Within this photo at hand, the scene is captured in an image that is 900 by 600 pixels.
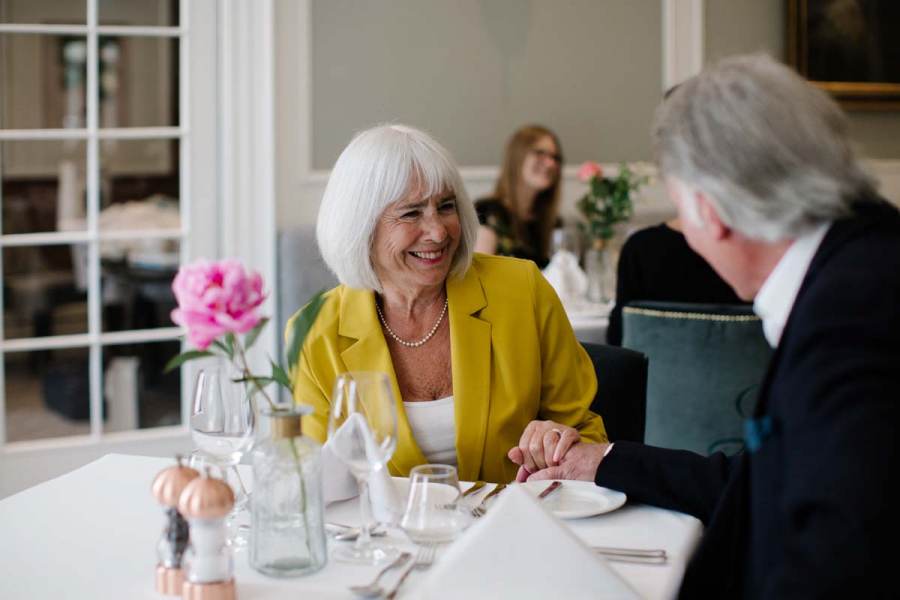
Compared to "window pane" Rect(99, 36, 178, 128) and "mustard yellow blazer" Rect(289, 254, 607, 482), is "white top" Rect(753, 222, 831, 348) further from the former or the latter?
"window pane" Rect(99, 36, 178, 128)

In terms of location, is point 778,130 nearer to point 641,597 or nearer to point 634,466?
point 641,597

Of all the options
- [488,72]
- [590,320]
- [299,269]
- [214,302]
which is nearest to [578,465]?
[214,302]

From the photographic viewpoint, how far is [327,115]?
14.6 ft

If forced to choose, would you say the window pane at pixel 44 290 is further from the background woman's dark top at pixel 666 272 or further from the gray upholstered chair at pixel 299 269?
the background woman's dark top at pixel 666 272

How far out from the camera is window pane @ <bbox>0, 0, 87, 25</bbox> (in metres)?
3.85

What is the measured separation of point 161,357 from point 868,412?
3.58m

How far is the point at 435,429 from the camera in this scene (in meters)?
2.08

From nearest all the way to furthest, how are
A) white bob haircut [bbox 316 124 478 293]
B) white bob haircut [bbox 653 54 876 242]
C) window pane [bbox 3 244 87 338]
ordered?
white bob haircut [bbox 653 54 876 242] → white bob haircut [bbox 316 124 478 293] → window pane [bbox 3 244 87 338]

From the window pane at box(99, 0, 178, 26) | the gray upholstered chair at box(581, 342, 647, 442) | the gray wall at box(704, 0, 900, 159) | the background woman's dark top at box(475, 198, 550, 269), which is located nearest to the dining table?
the gray upholstered chair at box(581, 342, 647, 442)

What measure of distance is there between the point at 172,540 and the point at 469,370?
0.88m

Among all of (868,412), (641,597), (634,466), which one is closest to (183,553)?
(641,597)

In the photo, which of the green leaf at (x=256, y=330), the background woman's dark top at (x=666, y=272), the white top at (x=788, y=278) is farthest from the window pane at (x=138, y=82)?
the white top at (x=788, y=278)

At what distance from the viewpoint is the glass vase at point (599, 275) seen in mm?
3902

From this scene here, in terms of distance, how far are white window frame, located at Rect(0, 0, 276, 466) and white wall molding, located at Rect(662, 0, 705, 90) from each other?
192cm
